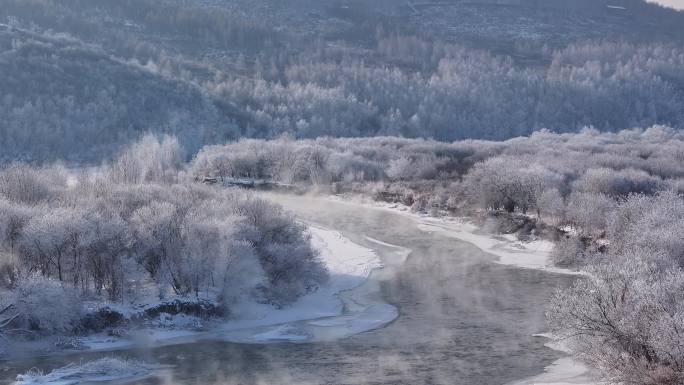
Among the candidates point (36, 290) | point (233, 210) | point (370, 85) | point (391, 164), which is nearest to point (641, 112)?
point (370, 85)

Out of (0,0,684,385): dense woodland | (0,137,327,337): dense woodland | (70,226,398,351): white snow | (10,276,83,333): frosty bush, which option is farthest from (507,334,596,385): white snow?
(10,276,83,333): frosty bush

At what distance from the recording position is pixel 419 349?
1198 inches

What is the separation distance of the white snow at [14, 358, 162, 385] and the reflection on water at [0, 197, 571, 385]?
825 mm

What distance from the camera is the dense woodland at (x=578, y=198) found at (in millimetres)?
23547

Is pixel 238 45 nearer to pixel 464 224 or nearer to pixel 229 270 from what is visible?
pixel 464 224

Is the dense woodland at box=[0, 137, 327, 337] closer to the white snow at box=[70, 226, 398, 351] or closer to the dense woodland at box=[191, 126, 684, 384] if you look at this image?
the white snow at box=[70, 226, 398, 351]

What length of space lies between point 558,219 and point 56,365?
35.5 metres

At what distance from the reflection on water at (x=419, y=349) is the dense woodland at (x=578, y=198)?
2616 mm

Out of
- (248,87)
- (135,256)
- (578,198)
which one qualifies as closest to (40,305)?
(135,256)

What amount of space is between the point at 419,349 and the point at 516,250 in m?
22.0

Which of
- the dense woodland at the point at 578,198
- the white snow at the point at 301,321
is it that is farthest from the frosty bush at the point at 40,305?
the dense woodland at the point at 578,198

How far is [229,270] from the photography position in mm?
35594

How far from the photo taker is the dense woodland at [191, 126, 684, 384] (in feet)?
77.3

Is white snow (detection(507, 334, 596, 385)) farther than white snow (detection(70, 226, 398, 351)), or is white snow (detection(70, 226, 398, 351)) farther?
white snow (detection(70, 226, 398, 351))
